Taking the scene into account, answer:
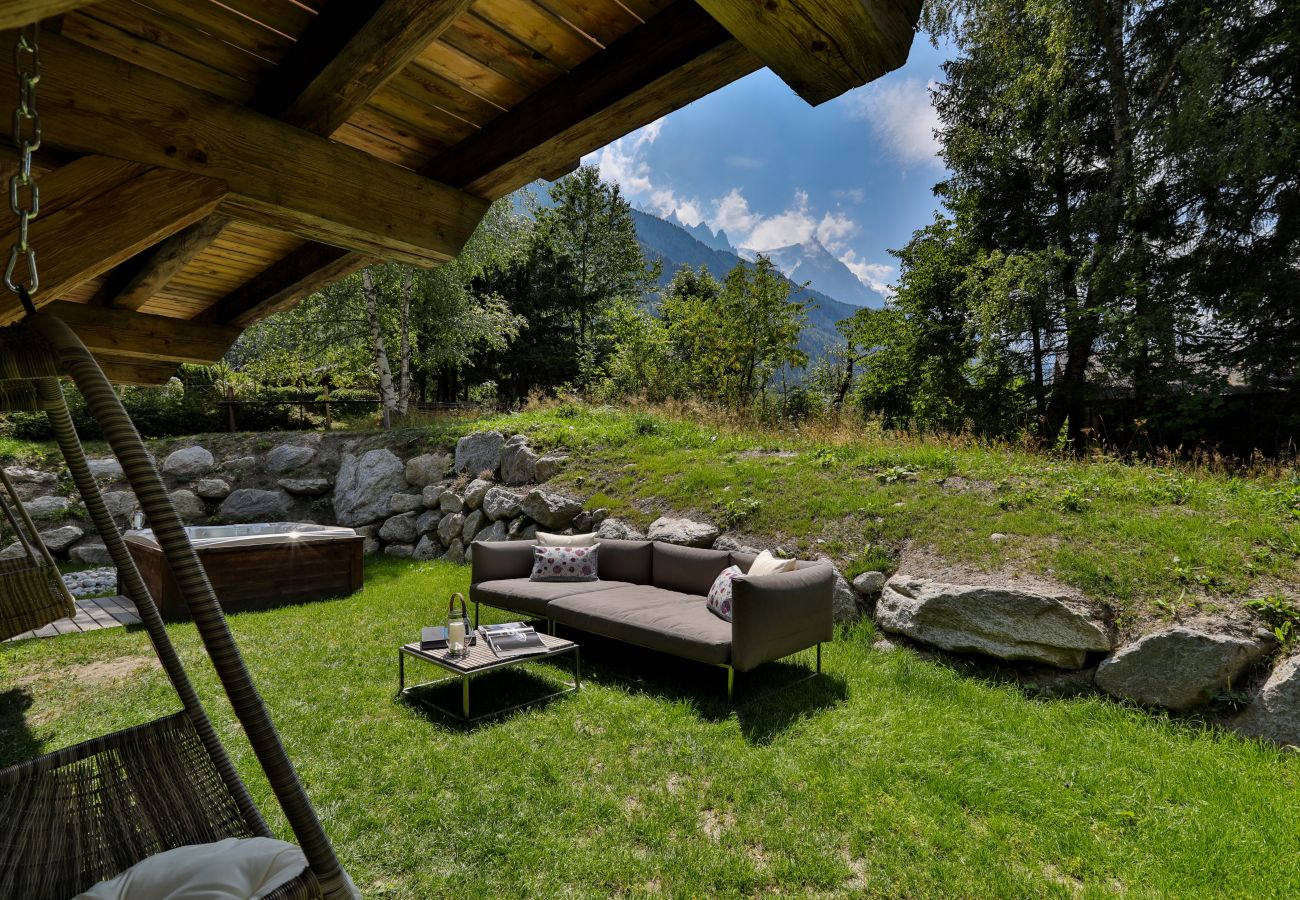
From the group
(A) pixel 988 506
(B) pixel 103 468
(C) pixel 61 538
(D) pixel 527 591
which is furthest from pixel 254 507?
(A) pixel 988 506

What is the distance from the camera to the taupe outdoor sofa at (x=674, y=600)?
3328 millimetres

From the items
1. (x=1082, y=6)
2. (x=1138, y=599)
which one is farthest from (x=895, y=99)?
(x=1138, y=599)

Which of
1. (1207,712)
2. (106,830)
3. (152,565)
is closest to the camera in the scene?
(106,830)

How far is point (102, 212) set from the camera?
1.57m

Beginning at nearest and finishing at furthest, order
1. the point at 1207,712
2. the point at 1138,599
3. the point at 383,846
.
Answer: the point at 383,846
the point at 1207,712
the point at 1138,599

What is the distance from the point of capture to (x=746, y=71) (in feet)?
4.63

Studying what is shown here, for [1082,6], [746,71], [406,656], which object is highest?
[1082,6]

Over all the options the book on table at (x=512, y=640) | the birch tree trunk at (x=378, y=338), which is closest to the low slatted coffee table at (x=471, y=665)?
the book on table at (x=512, y=640)

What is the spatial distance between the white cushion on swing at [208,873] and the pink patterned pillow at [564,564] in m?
3.49

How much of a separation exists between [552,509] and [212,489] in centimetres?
570

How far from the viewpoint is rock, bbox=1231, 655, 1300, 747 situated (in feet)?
9.14

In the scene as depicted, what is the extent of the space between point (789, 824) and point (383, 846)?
1443 mm

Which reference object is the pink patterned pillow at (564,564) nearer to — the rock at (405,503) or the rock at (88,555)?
the rock at (405,503)

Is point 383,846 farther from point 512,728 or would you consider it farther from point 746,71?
point 746,71
